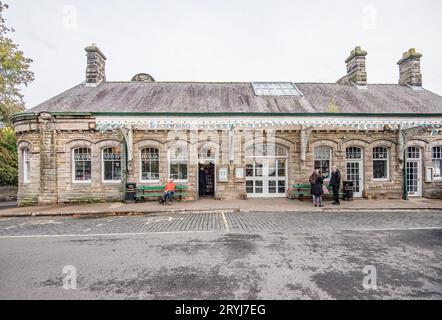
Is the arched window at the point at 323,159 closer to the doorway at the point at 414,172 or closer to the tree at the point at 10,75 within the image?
the doorway at the point at 414,172

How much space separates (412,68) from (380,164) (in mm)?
8441

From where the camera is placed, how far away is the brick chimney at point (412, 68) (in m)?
15.3

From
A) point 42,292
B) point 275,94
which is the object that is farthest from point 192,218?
point 275,94

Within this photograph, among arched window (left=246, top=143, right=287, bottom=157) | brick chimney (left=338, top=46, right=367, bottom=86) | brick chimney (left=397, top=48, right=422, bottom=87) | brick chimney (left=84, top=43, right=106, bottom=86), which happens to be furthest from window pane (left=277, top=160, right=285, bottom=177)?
brick chimney (left=84, top=43, right=106, bottom=86)

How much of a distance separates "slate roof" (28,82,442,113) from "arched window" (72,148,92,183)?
93.5 inches

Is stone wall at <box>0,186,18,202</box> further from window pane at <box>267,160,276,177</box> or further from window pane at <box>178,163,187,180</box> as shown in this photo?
window pane at <box>267,160,276,177</box>

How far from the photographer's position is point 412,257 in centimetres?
461

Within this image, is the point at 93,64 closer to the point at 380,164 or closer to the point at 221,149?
the point at 221,149

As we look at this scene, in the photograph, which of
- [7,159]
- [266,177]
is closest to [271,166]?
[266,177]

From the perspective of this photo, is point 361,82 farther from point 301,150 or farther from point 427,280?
point 427,280

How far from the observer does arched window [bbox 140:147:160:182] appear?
12.4m

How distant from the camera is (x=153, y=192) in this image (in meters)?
12.0

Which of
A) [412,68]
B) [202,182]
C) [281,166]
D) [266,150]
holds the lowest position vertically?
[202,182]

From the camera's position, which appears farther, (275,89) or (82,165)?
(275,89)
